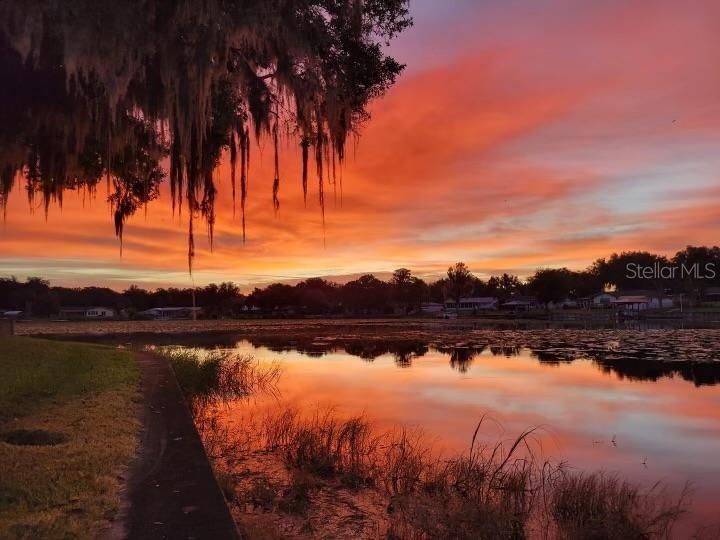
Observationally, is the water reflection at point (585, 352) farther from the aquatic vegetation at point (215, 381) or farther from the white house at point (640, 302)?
the white house at point (640, 302)

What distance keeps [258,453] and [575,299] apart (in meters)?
141

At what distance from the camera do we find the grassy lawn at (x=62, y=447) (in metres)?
5.41

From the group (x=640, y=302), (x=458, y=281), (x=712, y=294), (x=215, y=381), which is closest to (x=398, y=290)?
(x=458, y=281)

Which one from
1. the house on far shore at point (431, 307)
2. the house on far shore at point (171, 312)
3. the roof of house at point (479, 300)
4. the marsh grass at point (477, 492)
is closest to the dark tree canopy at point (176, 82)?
the marsh grass at point (477, 492)

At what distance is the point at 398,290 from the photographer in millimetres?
137500

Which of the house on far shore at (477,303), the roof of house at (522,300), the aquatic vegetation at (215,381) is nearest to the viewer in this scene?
the aquatic vegetation at (215,381)

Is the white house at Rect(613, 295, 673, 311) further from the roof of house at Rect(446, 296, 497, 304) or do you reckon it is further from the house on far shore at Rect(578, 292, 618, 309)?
the roof of house at Rect(446, 296, 497, 304)

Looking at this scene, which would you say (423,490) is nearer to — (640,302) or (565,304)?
(640,302)

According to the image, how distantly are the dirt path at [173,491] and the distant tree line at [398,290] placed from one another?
109 meters

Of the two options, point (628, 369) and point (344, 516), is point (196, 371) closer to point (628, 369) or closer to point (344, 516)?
point (344, 516)

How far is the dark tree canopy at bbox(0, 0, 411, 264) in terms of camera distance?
588 centimetres

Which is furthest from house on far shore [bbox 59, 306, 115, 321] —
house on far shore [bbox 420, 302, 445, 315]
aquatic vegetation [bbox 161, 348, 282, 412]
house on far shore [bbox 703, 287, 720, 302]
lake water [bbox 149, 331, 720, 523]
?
aquatic vegetation [bbox 161, 348, 282, 412]

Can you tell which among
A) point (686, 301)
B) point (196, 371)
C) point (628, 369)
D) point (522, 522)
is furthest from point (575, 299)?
point (522, 522)

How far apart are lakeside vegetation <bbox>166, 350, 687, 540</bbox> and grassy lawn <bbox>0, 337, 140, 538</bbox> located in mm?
1676
